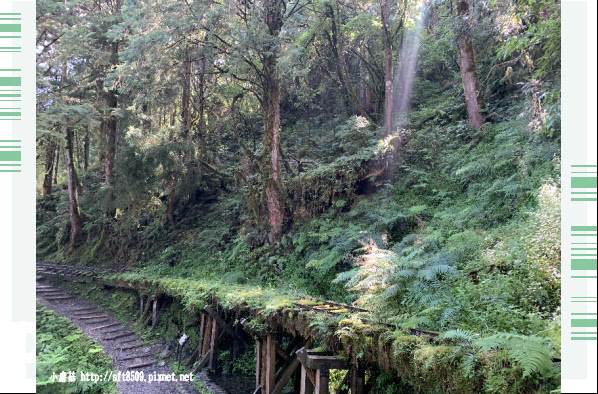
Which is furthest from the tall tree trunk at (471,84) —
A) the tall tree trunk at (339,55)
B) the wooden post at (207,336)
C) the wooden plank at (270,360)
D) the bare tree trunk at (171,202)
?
the bare tree trunk at (171,202)

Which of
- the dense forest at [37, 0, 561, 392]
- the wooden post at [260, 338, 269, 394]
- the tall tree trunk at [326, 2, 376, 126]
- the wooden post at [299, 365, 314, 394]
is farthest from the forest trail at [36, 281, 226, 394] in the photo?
the tall tree trunk at [326, 2, 376, 126]

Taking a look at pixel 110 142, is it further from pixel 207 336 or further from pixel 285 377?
pixel 285 377

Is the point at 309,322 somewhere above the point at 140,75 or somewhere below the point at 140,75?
below

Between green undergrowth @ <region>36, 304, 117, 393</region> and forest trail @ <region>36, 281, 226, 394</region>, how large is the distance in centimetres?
28

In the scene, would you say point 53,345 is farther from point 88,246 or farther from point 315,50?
point 315,50

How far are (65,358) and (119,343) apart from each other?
2648 millimetres

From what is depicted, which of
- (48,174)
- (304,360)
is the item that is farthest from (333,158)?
(48,174)

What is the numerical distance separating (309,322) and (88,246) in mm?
19030

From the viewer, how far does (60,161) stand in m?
33.4

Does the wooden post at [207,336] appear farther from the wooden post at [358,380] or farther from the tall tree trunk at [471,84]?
the tall tree trunk at [471,84]

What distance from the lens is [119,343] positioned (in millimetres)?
11570

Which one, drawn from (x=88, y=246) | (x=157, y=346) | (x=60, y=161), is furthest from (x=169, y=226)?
(x=60, y=161)

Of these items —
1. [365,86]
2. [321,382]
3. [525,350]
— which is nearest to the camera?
[525,350]

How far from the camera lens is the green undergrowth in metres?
7.73
